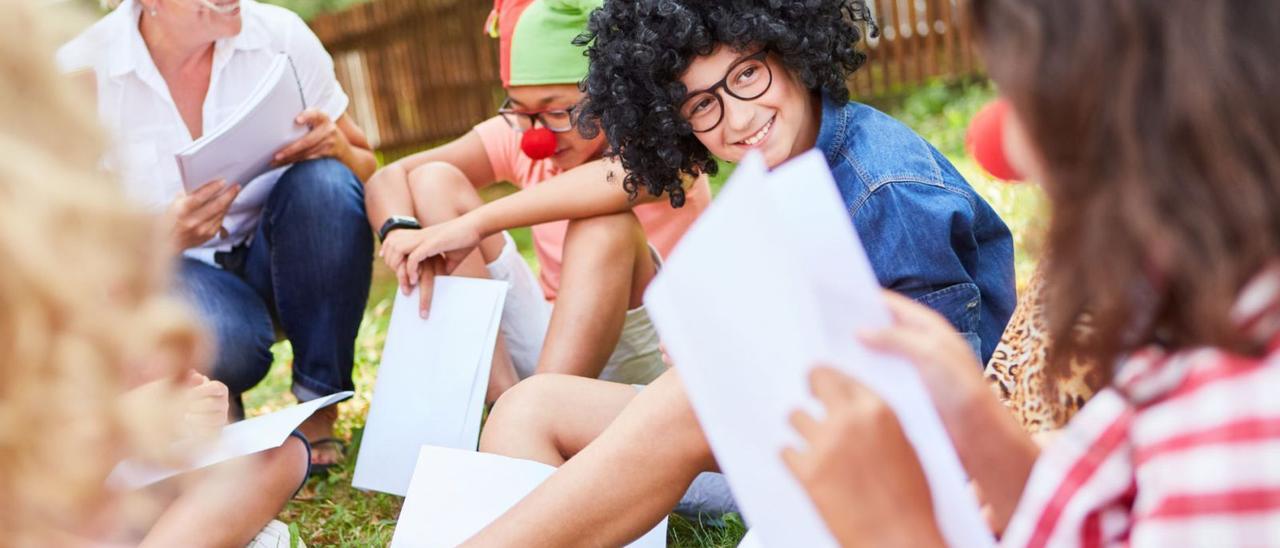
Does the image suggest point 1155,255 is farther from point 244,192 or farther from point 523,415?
point 244,192

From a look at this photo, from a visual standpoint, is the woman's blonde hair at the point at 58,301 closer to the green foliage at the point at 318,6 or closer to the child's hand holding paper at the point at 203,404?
the child's hand holding paper at the point at 203,404

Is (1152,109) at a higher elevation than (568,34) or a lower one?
higher

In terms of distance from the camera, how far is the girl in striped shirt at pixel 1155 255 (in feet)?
2.77

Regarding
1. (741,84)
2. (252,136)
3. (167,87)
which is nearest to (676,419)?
(741,84)

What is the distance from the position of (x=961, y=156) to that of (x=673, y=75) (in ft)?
9.91

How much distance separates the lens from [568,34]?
2400 mm

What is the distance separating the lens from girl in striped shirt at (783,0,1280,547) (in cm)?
84

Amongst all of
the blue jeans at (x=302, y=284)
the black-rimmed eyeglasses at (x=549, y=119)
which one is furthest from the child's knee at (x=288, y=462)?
the black-rimmed eyeglasses at (x=549, y=119)

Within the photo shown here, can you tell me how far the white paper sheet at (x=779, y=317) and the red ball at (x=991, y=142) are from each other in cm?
25

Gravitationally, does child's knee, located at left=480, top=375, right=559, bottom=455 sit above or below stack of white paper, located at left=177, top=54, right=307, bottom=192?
below

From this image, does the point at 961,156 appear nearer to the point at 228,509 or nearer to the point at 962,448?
the point at 228,509

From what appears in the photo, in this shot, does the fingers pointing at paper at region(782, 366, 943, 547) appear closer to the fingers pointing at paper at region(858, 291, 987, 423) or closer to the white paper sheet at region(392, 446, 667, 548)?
the fingers pointing at paper at region(858, 291, 987, 423)

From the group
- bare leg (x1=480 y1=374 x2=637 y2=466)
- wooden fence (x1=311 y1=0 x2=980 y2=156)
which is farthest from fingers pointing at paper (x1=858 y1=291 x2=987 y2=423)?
wooden fence (x1=311 y1=0 x2=980 y2=156)

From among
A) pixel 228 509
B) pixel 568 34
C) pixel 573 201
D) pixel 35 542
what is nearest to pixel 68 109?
pixel 35 542
